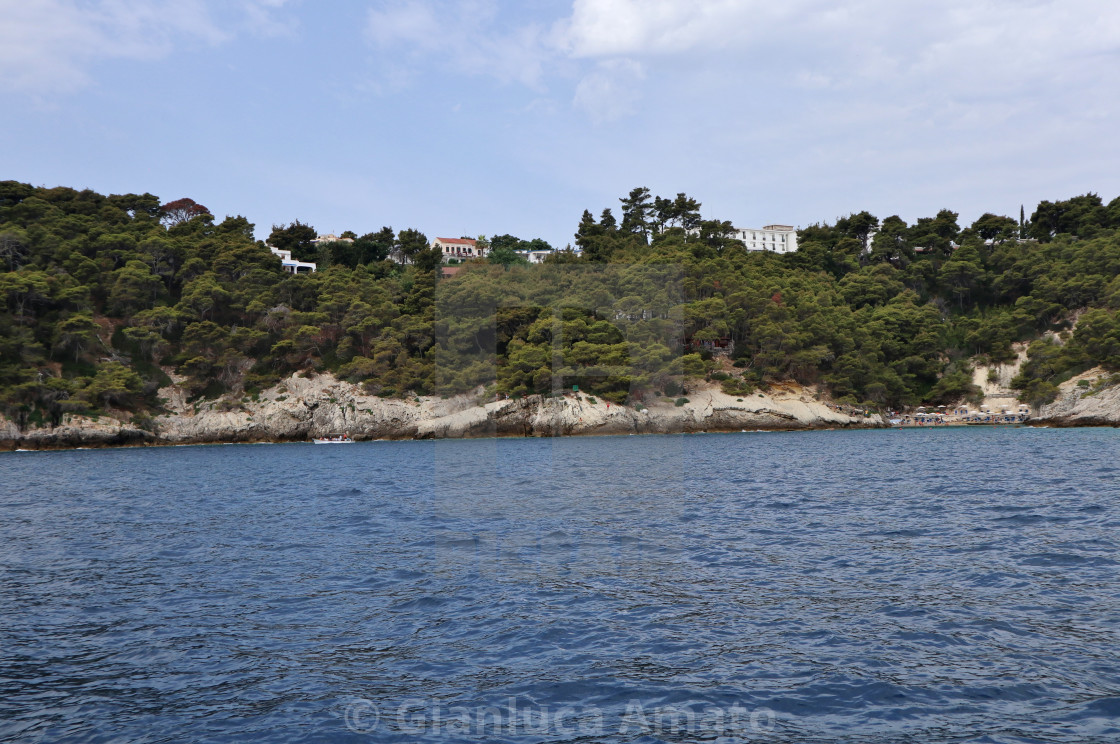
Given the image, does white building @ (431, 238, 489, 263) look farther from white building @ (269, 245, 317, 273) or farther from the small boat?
the small boat

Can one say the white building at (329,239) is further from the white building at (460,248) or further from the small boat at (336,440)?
the small boat at (336,440)

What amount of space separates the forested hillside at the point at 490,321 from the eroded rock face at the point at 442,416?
2.00 m

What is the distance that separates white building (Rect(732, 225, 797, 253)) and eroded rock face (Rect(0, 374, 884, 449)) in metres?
59.0

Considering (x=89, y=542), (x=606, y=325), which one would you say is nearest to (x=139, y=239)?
(x=606, y=325)

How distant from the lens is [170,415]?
254 ft

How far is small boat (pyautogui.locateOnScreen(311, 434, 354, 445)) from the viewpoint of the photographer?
7731 centimetres

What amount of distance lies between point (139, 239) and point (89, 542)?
3479 inches

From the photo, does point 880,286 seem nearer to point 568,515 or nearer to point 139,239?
point 568,515

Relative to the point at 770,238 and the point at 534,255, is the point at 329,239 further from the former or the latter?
the point at 770,238

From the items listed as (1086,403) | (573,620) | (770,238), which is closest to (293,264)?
(770,238)

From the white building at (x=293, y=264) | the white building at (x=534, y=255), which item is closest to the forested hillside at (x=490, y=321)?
the white building at (x=293, y=264)

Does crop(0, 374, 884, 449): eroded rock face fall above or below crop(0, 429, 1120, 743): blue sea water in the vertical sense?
above

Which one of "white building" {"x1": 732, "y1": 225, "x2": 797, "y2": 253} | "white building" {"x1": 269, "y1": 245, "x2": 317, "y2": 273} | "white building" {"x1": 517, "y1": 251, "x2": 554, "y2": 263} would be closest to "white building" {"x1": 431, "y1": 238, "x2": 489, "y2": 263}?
"white building" {"x1": 517, "y1": 251, "x2": 554, "y2": 263}

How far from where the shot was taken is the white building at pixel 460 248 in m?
133
